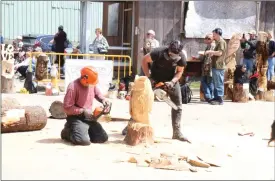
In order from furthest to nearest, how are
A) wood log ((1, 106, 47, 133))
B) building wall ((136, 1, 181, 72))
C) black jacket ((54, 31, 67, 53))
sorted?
1. black jacket ((54, 31, 67, 53))
2. building wall ((136, 1, 181, 72))
3. wood log ((1, 106, 47, 133))

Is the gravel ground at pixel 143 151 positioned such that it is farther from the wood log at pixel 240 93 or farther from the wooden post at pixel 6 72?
the wooden post at pixel 6 72

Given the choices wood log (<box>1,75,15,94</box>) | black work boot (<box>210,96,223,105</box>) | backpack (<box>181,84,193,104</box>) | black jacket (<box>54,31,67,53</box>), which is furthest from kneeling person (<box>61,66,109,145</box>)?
black jacket (<box>54,31,67,53</box>)

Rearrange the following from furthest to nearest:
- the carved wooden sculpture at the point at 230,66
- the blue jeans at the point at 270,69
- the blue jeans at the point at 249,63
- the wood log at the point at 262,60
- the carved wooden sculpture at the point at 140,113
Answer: the blue jeans at the point at 249,63
the blue jeans at the point at 270,69
the carved wooden sculpture at the point at 230,66
the wood log at the point at 262,60
the carved wooden sculpture at the point at 140,113

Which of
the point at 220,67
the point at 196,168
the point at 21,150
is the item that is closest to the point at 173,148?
the point at 196,168

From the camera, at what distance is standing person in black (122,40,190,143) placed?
708cm

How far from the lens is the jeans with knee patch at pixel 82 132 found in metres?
6.76

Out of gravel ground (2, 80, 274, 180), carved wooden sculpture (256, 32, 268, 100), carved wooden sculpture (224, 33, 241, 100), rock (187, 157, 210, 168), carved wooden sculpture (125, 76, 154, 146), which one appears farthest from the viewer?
carved wooden sculpture (224, 33, 241, 100)

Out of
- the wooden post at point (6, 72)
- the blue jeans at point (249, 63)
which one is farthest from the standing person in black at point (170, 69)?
the blue jeans at point (249, 63)

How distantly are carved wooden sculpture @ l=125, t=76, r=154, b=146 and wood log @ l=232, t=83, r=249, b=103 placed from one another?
5.24 meters

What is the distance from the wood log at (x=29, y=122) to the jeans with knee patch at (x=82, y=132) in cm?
74

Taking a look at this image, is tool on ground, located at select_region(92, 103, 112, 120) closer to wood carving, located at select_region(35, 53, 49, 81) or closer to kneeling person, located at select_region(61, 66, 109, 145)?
kneeling person, located at select_region(61, 66, 109, 145)

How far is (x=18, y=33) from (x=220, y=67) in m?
12.8

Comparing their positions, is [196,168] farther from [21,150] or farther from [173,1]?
[173,1]

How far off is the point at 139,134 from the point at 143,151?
0.33 m
